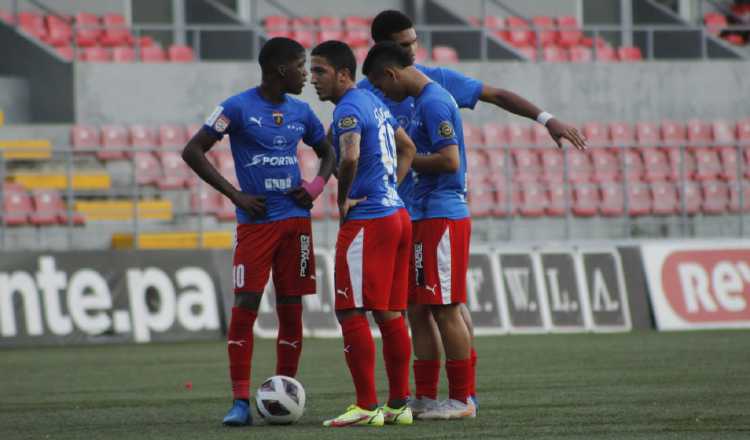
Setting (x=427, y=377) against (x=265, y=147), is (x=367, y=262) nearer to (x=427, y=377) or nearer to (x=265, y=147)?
(x=427, y=377)

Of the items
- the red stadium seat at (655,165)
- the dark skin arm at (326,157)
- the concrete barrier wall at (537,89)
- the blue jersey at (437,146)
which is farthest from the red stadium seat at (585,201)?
the blue jersey at (437,146)

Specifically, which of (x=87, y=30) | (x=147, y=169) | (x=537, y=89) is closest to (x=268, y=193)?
(x=147, y=169)

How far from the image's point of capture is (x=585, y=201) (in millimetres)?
22641

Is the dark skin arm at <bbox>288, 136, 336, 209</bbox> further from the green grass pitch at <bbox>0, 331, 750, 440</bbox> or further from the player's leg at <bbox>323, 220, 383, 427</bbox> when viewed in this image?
the green grass pitch at <bbox>0, 331, 750, 440</bbox>

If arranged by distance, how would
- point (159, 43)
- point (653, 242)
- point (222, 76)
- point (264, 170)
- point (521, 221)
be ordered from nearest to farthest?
point (264, 170) < point (653, 242) < point (521, 221) < point (222, 76) < point (159, 43)

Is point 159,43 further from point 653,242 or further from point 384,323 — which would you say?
point 384,323

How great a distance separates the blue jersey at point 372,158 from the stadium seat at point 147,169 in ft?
43.0

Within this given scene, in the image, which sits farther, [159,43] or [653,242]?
[159,43]

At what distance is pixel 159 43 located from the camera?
1081 inches

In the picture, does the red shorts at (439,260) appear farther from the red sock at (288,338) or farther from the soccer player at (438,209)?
the red sock at (288,338)

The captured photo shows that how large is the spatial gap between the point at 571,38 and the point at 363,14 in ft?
14.1

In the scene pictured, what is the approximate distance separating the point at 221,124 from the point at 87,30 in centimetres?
1728

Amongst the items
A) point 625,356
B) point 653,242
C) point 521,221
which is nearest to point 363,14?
point 521,221

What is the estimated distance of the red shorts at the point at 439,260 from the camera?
8.38 meters
